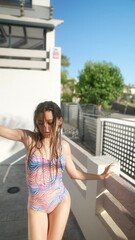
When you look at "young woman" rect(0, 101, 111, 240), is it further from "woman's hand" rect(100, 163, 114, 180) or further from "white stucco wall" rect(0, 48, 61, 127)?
"white stucco wall" rect(0, 48, 61, 127)

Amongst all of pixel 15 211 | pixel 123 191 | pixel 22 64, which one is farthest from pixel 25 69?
pixel 123 191

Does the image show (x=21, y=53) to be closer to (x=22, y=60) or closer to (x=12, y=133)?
(x=22, y=60)

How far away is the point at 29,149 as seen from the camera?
1568mm

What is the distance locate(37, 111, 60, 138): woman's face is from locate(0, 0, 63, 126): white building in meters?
4.22

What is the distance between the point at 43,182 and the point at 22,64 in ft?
15.3

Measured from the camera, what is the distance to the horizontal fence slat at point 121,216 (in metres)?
1.68

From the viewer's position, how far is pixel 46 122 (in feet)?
4.98

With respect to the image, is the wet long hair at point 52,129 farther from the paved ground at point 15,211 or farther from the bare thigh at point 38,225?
the paved ground at point 15,211

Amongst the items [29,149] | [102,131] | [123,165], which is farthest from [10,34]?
[29,149]

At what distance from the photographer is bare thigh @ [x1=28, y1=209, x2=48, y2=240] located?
1512mm

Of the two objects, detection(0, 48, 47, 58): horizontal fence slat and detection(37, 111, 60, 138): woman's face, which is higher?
detection(0, 48, 47, 58): horizontal fence slat

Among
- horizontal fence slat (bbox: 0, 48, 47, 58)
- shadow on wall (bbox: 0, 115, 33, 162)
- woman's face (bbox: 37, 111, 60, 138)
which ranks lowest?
shadow on wall (bbox: 0, 115, 33, 162)

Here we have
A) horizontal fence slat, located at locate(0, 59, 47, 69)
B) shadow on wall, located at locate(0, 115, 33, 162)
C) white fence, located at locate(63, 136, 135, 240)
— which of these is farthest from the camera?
shadow on wall, located at locate(0, 115, 33, 162)

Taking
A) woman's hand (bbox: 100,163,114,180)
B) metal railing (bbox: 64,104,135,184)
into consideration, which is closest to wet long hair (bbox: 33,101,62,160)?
woman's hand (bbox: 100,163,114,180)
